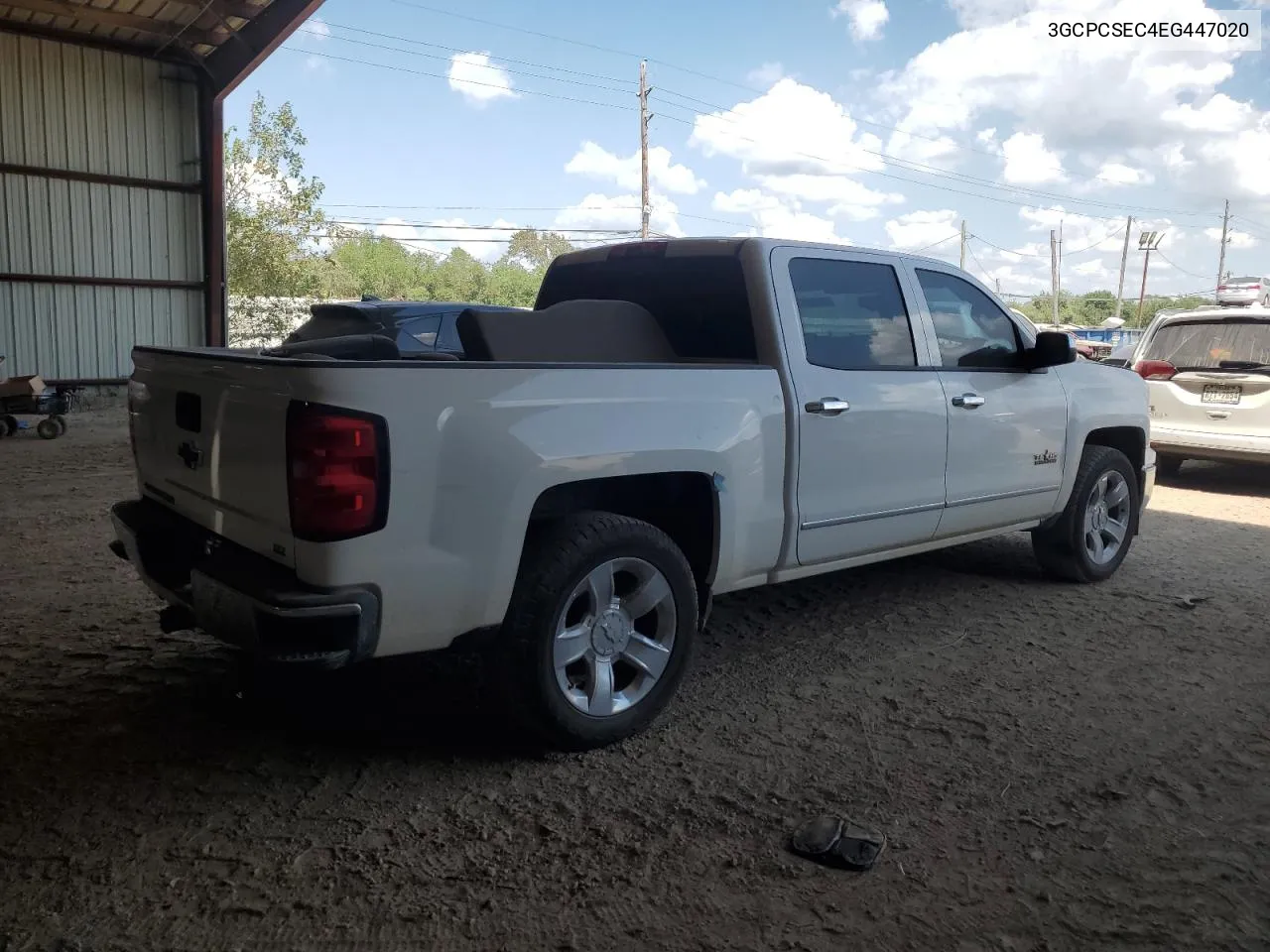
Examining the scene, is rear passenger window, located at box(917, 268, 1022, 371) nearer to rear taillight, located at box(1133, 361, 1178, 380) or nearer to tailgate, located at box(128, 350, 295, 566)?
tailgate, located at box(128, 350, 295, 566)

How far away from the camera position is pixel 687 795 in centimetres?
323

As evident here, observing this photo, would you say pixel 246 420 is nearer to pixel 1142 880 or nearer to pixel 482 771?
pixel 482 771

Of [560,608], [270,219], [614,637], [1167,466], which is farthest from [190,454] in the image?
[270,219]

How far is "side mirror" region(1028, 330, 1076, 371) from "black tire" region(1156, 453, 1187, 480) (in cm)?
605

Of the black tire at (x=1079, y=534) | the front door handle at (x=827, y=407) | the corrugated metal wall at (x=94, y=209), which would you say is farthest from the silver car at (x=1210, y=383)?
the corrugated metal wall at (x=94, y=209)

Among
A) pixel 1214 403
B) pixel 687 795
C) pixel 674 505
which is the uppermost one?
pixel 1214 403

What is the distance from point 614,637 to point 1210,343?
318 inches

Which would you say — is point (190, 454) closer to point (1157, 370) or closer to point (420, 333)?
point (420, 333)

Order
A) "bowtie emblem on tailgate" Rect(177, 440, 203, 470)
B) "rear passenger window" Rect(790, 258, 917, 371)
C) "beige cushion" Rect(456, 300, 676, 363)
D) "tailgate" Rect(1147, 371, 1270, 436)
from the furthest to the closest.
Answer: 1. "tailgate" Rect(1147, 371, 1270, 436)
2. "rear passenger window" Rect(790, 258, 917, 371)
3. "beige cushion" Rect(456, 300, 676, 363)
4. "bowtie emblem on tailgate" Rect(177, 440, 203, 470)

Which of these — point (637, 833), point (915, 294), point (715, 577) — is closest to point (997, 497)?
point (915, 294)

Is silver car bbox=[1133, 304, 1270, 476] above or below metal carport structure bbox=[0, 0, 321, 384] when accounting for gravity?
below

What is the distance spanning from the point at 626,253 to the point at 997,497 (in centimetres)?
221

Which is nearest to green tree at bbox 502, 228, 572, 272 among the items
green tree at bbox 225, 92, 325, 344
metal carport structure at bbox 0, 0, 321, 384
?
green tree at bbox 225, 92, 325, 344

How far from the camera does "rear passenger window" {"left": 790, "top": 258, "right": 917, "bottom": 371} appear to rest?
4.25 metres
